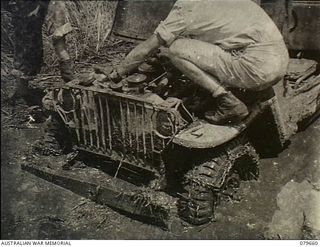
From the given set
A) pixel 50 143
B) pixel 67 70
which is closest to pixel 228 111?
pixel 67 70

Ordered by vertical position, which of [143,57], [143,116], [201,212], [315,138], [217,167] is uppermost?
[143,57]

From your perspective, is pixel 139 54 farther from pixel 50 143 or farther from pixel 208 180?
pixel 50 143

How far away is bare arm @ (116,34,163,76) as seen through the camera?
217 cm

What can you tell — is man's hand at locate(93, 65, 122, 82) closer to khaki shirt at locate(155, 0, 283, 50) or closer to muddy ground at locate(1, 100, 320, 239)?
khaki shirt at locate(155, 0, 283, 50)

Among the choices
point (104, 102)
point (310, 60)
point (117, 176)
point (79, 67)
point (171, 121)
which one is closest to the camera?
point (171, 121)

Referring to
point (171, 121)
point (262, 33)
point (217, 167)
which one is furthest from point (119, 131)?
point (262, 33)

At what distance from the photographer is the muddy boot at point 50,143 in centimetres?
264

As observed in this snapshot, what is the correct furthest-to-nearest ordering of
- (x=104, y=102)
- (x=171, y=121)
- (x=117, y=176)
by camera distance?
(x=117, y=176) → (x=104, y=102) → (x=171, y=121)

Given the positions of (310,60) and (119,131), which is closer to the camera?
(119,131)

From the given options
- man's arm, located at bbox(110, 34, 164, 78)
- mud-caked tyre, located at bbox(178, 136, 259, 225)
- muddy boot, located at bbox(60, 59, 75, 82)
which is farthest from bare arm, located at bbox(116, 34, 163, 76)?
mud-caked tyre, located at bbox(178, 136, 259, 225)

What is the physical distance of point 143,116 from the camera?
2184 millimetres

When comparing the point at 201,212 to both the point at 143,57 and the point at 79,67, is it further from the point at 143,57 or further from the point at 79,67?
the point at 79,67

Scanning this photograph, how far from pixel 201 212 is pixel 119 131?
1.69 feet

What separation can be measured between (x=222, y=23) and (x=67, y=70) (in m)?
0.79
